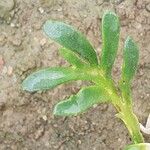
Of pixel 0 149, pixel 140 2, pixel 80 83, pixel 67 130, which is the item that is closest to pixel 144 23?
pixel 140 2

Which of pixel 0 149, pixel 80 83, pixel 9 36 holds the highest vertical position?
pixel 9 36

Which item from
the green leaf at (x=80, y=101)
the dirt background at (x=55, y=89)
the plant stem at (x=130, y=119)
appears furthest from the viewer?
the dirt background at (x=55, y=89)

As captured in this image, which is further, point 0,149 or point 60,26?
point 0,149

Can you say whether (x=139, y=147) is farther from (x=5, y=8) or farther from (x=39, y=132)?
(x=5, y=8)

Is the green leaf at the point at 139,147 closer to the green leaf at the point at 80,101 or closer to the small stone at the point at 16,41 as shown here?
the green leaf at the point at 80,101

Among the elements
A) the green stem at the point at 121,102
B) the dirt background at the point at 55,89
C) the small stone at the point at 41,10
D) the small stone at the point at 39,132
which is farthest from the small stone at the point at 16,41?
the green stem at the point at 121,102

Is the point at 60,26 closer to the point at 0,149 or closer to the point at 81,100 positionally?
the point at 81,100

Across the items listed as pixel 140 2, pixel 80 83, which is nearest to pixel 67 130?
pixel 80 83

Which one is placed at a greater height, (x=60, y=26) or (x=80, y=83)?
(x=60, y=26)
